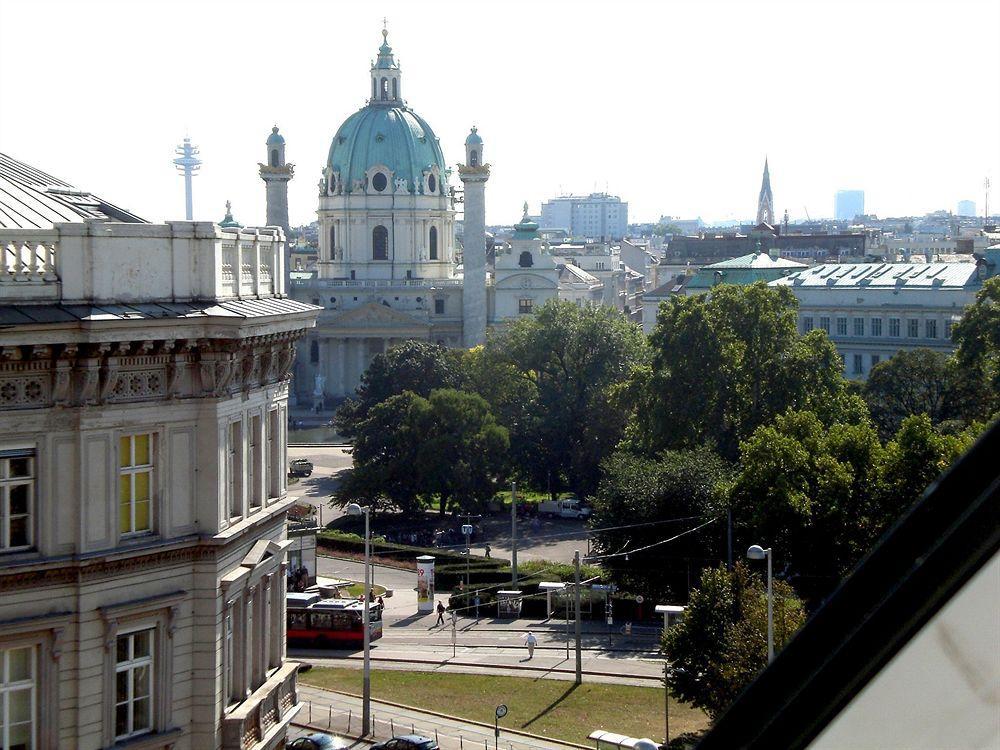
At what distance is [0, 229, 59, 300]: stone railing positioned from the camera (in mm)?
16656

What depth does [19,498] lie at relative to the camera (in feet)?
54.9

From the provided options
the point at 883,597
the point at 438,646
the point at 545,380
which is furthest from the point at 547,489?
the point at 883,597

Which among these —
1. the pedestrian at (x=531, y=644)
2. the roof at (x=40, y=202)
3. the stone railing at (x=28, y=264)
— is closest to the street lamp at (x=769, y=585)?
the roof at (x=40, y=202)

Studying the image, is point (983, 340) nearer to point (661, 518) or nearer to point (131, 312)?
point (661, 518)

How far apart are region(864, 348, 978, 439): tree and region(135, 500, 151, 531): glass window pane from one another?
54536mm

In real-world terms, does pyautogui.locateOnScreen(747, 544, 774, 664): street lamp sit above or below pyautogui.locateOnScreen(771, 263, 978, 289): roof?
below

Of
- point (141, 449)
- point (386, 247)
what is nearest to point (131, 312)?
point (141, 449)

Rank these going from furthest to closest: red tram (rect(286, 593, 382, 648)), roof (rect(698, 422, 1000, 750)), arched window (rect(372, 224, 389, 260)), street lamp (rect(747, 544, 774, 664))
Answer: arched window (rect(372, 224, 389, 260)) → red tram (rect(286, 593, 382, 648)) → street lamp (rect(747, 544, 774, 664)) → roof (rect(698, 422, 1000, 750))

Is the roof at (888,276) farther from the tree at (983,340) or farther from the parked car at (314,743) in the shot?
the parked car at (314,743)

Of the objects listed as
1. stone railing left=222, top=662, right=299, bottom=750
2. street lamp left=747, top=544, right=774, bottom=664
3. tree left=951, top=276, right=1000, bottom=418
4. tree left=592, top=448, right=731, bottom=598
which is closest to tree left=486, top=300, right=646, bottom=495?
tree left=951, top=276, right=1000, bottom=418

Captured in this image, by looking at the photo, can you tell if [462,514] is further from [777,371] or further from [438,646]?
[438,646]

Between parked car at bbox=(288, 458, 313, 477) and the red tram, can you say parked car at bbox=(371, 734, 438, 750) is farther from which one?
parked car at bbox=(288, 458, 313, 477)

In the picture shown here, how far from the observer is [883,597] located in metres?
2.71

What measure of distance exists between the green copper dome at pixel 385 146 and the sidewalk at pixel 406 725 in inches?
4081
